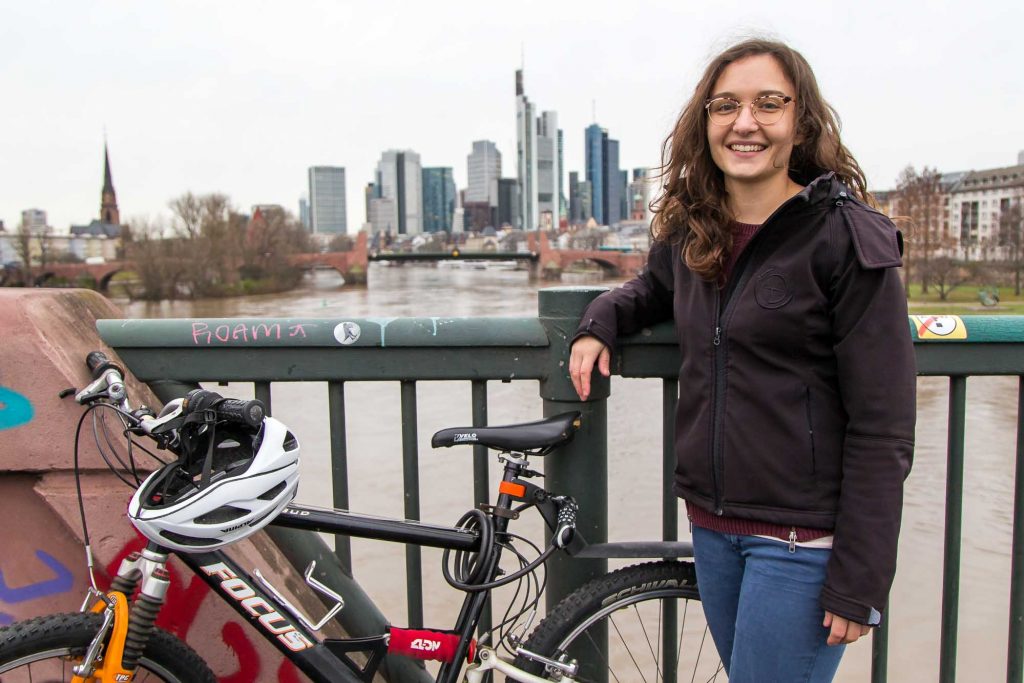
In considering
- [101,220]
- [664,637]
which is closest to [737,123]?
[664,637]

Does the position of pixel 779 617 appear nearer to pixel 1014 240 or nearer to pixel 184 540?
Result: pixel 184 540

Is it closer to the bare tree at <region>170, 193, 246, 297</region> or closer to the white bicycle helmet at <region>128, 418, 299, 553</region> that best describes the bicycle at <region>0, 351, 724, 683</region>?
the white bicycle helmet at <region>128, 418, 299, 553</region>

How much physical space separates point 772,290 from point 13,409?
1.56 meters

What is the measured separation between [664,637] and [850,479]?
0.80m

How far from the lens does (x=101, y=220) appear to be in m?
95.5

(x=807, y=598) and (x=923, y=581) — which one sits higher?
(x=807, y=598)

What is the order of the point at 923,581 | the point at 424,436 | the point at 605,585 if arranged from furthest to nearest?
1. the point at 424,436
2. the point at 923,581
3. the point at 605,585

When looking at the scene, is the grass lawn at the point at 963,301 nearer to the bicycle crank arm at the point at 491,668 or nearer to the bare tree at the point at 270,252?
the bicycle crank arm at the point at 491,668

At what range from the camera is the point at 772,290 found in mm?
1512

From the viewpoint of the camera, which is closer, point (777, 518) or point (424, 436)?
point (777, 518)

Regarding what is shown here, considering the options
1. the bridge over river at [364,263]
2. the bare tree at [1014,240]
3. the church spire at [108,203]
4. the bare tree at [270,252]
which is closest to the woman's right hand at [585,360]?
the bare tree at [1014,240]

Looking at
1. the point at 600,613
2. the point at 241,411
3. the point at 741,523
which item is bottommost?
the point at 600,613

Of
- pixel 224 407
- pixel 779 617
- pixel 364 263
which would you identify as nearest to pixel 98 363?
pixel 224 407

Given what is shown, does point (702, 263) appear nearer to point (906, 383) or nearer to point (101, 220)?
point (906, 383)
